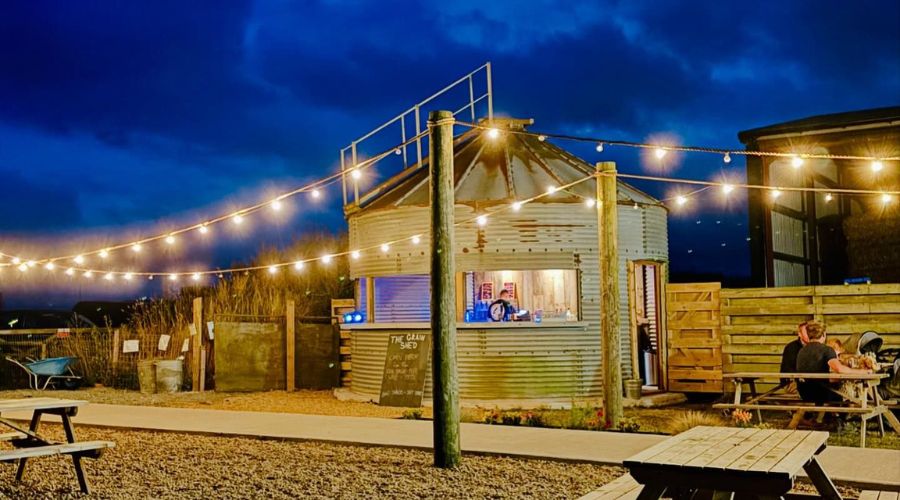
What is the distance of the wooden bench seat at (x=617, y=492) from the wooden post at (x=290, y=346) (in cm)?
1273

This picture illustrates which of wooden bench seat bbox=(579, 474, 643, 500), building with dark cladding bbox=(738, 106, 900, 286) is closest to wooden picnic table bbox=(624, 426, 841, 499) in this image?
wooden bench seat bbox=(579, 474, 643, 500)

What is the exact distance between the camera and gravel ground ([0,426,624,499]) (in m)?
7.68

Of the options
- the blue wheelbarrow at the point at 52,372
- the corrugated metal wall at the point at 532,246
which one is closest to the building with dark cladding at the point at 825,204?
the corrugated metal wall at the point at 532,246

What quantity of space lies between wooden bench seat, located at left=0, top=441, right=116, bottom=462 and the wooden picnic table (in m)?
4.94

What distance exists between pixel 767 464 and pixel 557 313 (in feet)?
38.9

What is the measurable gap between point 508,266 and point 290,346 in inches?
220

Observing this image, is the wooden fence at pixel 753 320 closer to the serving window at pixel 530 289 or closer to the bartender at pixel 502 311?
the serving window at pixel 530 289

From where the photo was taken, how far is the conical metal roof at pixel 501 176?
15.9 m

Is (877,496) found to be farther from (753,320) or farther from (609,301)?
(753,320)

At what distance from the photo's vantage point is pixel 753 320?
48.6 feet

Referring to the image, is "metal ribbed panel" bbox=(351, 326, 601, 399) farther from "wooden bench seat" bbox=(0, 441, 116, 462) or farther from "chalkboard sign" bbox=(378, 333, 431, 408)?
"wooden bench seat" bbox=(0, 441, 116, 462)

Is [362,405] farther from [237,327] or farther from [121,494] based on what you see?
[121,494]

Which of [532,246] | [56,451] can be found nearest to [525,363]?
[532,246]

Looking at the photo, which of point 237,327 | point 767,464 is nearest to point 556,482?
point 767,464
